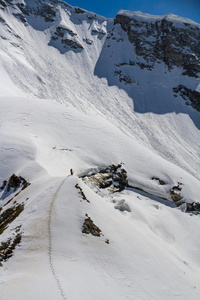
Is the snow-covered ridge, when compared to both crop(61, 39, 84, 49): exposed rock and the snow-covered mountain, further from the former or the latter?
the snow-covered mountain

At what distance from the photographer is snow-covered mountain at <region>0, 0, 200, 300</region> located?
7.56m

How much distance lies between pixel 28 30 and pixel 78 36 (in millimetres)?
19712

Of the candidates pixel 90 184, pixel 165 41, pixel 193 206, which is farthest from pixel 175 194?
pixel 165 41

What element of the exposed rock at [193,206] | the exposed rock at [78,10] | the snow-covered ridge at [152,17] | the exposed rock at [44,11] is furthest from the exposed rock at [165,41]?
the exposed rock at [193,206]

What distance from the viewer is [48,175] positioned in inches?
574

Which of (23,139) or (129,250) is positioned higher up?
(23,139)

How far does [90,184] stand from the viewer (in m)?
17.8

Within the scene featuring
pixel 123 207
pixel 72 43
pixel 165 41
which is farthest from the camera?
pixel 165 41

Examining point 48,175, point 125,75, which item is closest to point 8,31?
point 125,75

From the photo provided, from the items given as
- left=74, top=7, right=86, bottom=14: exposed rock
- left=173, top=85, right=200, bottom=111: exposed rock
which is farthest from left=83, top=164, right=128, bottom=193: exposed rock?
left=74, top=7, right=86, bottom=14: exposed rock

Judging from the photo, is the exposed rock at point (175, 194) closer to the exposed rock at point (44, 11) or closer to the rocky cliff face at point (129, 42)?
the rocky cliff face at point (129, 42)

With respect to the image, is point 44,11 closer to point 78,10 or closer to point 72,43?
point 78,10

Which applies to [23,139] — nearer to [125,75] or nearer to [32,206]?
[32,206]

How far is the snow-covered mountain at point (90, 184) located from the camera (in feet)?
24.8
